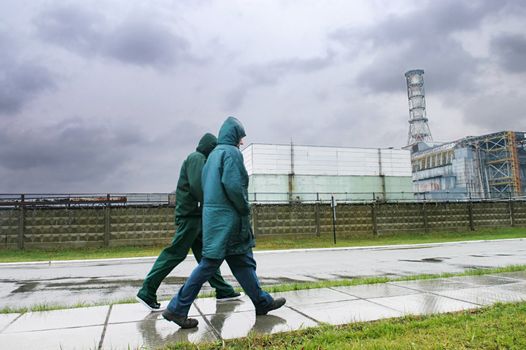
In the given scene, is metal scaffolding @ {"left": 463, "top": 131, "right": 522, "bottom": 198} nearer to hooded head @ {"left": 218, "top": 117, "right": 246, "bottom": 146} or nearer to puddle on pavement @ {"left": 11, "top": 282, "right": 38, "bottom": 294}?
puddle on pavement @ {"left": 11, "top": 282, "right": 38, "bottom": 294}

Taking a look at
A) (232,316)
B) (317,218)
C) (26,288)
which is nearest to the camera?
(232,316)

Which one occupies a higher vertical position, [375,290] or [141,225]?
[141,225]

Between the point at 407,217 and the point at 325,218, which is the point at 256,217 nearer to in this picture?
the point at 325,218

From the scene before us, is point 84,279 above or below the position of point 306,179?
below

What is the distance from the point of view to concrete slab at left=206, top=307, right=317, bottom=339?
12.5 ft

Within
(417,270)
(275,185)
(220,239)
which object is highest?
(275,185)

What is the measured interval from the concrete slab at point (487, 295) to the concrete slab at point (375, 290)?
1.69 feet

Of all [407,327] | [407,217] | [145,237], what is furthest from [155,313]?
[407,217]

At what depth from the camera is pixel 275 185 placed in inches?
1476

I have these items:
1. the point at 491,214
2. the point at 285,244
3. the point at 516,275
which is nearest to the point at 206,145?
the point at 516,275

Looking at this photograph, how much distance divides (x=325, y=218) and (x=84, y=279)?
18.1 meters

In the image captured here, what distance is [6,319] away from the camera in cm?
463

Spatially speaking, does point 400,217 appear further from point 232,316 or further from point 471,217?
point 232,316

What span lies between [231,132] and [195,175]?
75cm
